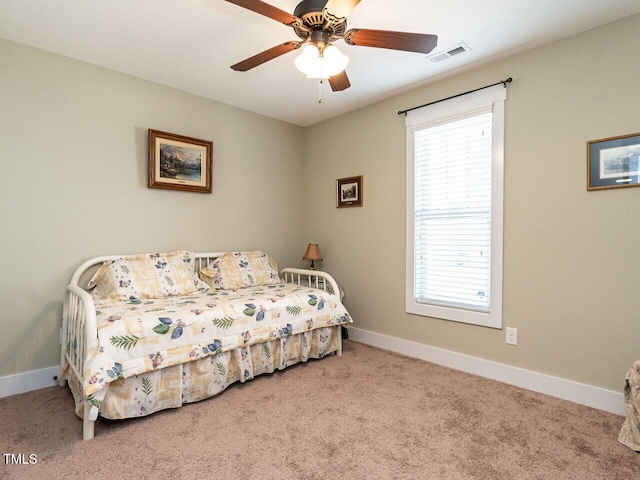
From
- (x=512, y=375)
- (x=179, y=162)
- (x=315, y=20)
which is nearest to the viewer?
(x=315, y=20)


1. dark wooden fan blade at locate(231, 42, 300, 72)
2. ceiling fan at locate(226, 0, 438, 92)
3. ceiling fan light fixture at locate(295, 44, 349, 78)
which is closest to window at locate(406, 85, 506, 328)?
ceiling fan at locate(226, 0, 438, 92)

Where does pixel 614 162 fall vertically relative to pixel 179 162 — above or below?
below

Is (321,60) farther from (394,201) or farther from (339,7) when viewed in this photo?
(394,201)

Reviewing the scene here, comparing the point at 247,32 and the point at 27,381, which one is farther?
the point at 27,381

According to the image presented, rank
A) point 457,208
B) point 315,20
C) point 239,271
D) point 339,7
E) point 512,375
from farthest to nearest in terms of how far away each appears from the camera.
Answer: point 239,271 < point 457,208 < point 512,375 < point 315,20 < point 339,7

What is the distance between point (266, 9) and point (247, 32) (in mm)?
733

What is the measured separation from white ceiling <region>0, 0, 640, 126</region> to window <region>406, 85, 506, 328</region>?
1.22 feet

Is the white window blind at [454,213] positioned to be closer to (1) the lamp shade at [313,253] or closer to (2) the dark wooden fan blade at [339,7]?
(1) the lamp shade at [313,253]

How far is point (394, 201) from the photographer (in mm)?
3258

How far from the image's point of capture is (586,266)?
221 centimetres

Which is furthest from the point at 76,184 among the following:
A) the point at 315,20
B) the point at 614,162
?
the point at 614,162

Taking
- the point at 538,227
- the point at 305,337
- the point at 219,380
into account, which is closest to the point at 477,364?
the point at 538,227

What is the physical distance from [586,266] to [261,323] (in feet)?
7.12

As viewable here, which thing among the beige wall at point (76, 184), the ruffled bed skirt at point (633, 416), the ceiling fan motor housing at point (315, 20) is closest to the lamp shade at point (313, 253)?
the beige wall at point (76, 184)
